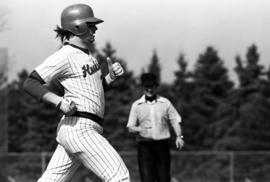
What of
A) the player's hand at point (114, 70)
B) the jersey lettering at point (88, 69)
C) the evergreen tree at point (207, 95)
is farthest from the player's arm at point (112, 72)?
the evergreen tree at point (207, 95)

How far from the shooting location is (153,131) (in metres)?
12.2

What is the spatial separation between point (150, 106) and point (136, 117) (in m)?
0.28

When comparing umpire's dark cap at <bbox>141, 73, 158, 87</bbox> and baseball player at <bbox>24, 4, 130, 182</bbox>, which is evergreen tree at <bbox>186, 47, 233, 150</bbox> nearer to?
umpire's dark cap at <bbox>141, 73, 158, 87</bbox>

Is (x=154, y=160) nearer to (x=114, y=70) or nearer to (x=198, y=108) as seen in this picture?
(x=114, y=70)

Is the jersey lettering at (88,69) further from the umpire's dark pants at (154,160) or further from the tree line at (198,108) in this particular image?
the tree line at (198,108)

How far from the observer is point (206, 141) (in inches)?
2623

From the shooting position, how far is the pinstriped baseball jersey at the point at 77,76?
272 inches

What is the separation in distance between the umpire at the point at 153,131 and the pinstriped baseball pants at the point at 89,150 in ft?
17.1

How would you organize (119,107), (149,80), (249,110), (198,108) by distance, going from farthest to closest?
1. (198,108)
2. (119,107)
3. (249,110)
4. (149,80)

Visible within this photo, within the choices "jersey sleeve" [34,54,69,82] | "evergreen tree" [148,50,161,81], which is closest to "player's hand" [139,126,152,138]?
"jersey sleeve" [34,54,69,82]

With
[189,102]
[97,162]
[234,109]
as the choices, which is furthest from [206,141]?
[97,162]

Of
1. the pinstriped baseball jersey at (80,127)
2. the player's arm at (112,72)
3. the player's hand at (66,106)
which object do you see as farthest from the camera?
the player's arm at (112,72)

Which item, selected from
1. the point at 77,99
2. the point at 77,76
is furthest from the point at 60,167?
the point at 77,76

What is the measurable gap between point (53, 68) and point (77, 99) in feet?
1.09
